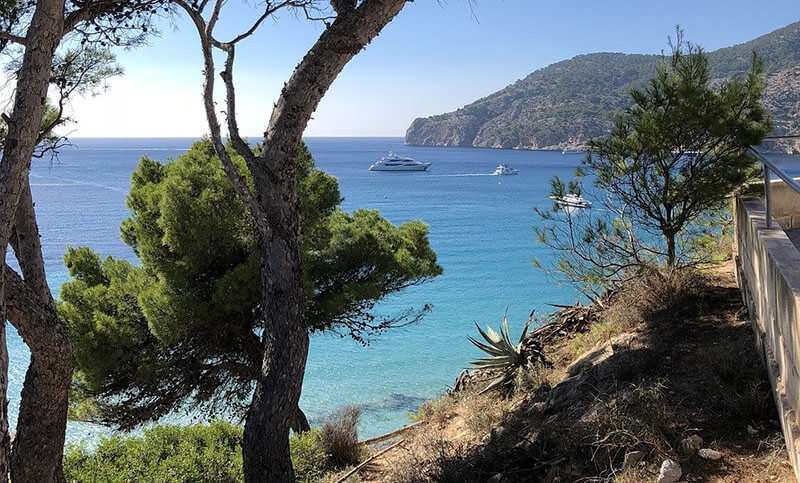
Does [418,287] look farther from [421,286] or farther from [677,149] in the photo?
[677,149]

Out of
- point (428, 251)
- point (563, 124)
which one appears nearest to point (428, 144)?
point (563, 124)

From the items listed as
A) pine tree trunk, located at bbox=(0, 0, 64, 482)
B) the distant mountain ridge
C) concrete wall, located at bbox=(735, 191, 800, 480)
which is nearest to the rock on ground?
concrete wall, located at bbox=(735, 191, 800, 480)

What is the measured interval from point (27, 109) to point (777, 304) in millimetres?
4641

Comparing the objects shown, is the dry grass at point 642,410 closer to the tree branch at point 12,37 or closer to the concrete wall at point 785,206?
the concrete wall at point 785,206

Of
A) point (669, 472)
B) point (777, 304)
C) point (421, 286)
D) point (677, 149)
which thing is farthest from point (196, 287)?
point (421, 286)

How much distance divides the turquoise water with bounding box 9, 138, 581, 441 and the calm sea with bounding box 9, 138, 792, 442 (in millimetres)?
51

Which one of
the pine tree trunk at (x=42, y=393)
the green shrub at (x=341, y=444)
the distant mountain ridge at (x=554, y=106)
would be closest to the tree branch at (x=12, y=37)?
the pine tree trunk at (x=42, y=393)

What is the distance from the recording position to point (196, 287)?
372 inches

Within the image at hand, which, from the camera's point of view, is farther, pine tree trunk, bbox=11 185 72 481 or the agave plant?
the agave plant

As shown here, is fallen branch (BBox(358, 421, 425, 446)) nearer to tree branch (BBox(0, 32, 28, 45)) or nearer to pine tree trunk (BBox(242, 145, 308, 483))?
pine tree trunk (BBox(242, 145, 308, 483))

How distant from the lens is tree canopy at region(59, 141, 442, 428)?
9.16 metres

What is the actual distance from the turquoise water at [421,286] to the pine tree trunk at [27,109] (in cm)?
229

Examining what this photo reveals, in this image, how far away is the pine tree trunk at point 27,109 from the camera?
411 cm

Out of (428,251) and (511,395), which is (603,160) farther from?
(428,251)
